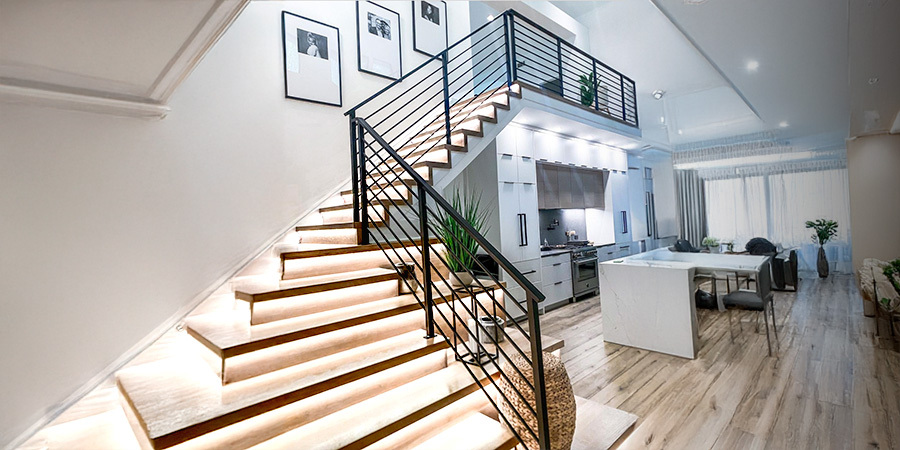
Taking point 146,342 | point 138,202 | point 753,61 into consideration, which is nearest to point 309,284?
point 146,342

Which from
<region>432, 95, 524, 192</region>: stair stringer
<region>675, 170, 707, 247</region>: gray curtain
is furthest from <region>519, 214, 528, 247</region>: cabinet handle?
<region>675, 170, 707, 247</region>: gray curtain

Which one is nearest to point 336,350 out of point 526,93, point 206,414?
point 206,414

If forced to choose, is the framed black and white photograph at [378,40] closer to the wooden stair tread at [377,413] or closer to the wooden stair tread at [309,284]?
the wooden stair tread at [309,284]

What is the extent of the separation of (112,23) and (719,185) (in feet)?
37.8

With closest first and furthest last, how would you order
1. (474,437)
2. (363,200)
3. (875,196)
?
(474,437) → (363,200) → (875,196)

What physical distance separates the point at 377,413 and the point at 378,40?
406 centimetres

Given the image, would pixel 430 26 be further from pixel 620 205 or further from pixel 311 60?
pixel 620 205

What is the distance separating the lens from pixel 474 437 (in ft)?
6.77

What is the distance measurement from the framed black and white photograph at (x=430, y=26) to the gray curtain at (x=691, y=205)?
769cm

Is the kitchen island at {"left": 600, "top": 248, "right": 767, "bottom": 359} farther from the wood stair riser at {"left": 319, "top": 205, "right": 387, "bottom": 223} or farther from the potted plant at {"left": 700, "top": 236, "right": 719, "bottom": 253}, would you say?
the potted plant at {"left": 700, "top": 236, "right": 719, "bottom": 253}

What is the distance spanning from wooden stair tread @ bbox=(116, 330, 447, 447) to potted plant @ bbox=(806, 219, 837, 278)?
963cm

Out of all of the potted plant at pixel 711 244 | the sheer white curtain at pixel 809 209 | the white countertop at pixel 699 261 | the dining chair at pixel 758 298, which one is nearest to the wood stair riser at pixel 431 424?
the white countertop at pixel 699 261

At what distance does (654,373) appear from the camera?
3.47 metres

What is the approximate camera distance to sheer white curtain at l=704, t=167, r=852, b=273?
8.34m
